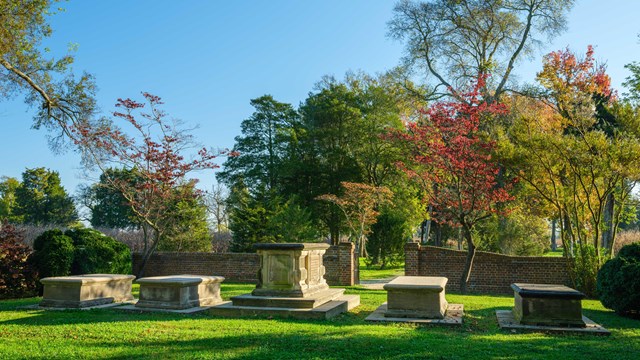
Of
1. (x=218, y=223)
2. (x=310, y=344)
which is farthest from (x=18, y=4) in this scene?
(x=218, y=223)

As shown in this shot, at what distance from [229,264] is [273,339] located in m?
12.8

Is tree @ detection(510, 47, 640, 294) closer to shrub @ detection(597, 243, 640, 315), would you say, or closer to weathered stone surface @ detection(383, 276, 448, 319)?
shrub @ detection(597, 243, 640, 315)

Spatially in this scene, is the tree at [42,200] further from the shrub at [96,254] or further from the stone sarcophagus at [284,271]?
the stone sarcophagus at [284,271]

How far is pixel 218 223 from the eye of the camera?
4391cm

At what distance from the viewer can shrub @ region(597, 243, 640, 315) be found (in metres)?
10.6

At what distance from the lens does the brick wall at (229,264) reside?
58.7ft

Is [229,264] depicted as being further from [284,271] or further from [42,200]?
[42,200]

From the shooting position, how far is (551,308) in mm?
9211

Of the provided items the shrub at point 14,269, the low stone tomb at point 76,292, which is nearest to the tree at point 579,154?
the low stone tomb at point 76,292

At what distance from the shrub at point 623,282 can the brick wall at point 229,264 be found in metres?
8.48

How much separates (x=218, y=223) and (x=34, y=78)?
31.3 meters

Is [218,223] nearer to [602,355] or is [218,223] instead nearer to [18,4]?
[18,4]

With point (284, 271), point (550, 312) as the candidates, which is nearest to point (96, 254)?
point (284, 271)

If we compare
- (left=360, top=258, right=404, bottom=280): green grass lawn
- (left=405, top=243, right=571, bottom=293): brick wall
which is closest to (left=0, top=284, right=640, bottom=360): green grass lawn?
(left=405, top=243, right=571, bottom=293): brick wall
